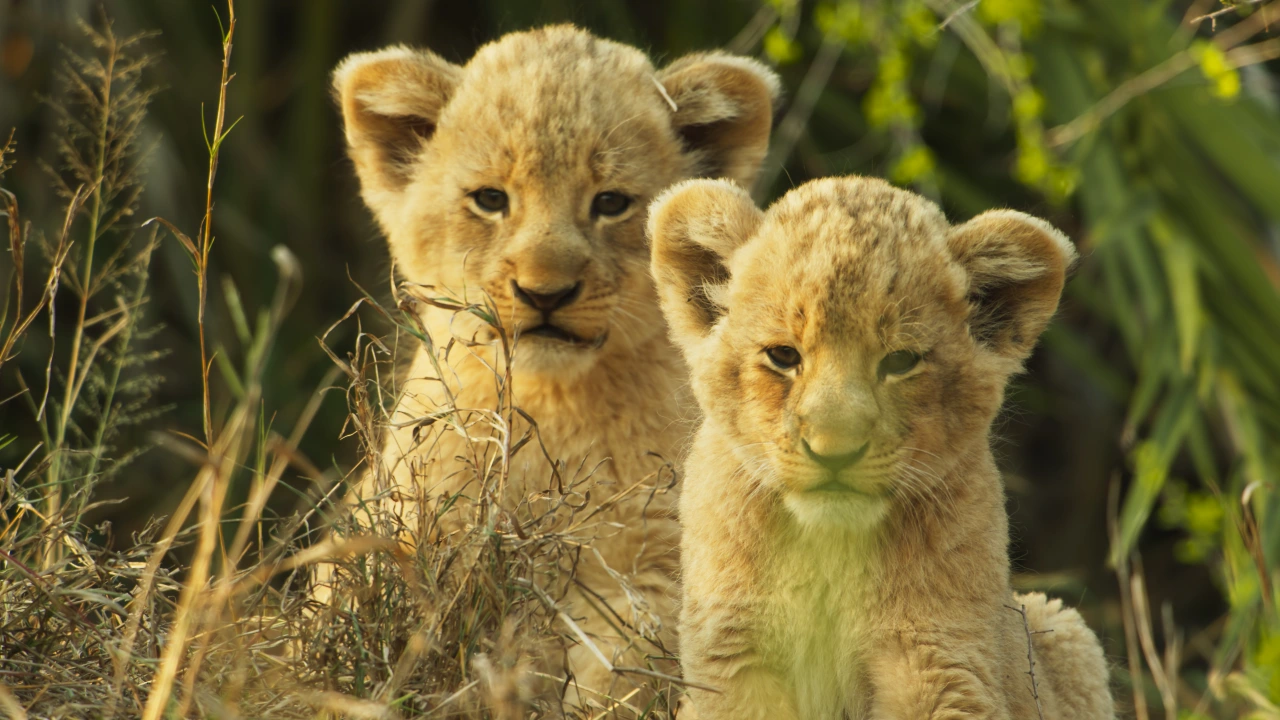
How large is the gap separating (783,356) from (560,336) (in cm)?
99

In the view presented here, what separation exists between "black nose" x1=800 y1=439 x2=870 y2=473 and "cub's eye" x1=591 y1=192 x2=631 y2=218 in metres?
1.31

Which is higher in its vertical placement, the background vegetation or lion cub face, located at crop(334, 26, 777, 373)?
lion cub face, located at crop(334, 26, 777, 373)

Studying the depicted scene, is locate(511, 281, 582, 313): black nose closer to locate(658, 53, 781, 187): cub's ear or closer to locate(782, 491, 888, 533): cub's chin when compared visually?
locate(658, 53, 781, 187): cub's ear

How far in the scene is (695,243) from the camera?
10.5ft

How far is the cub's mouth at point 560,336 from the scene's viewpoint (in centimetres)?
380

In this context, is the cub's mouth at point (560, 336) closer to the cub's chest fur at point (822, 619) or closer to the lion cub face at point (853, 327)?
the lion cub face at point (853, 327)

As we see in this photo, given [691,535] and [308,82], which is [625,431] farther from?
[308,82]

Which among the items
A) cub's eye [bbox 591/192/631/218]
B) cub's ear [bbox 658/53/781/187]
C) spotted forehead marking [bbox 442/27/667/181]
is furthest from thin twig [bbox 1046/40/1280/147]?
cub's eye [bbox 591/192/631/218]

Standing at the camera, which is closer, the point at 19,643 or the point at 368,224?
the point at 19,643

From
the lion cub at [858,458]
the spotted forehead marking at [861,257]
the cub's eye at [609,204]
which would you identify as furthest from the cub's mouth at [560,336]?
the spotted forehead marking at [861,257]

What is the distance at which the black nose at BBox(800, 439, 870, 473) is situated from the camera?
2828mm

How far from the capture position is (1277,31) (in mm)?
6402

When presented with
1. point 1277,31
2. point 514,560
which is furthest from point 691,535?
point 1277,31

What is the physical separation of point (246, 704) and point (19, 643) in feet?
1.57
